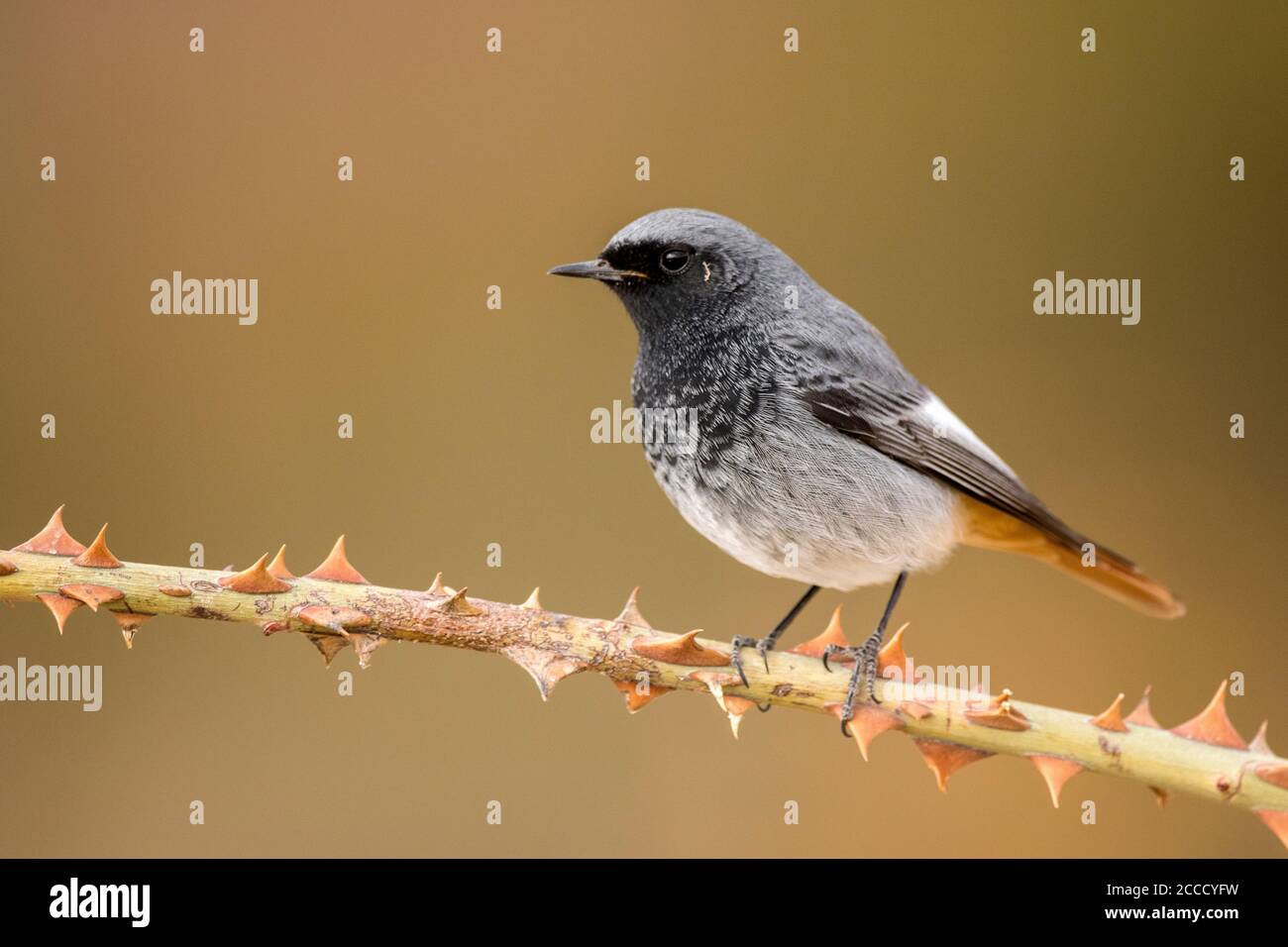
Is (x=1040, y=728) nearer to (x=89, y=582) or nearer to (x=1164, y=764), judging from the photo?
(x=1164, y=764)

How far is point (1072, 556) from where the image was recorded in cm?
347

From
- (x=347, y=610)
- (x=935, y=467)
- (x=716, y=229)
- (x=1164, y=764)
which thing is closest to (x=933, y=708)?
(x=1164, y=764)

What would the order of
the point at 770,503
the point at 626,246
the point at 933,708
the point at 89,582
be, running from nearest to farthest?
the point at 89,582 → the point at 933,708 → the point at 770,503 → the point at 626,246

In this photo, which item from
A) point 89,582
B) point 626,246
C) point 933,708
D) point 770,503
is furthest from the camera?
point 626,246

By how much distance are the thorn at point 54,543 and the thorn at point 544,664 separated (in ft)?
2.16

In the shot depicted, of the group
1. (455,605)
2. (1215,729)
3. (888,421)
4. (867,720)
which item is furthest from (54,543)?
(888,421)

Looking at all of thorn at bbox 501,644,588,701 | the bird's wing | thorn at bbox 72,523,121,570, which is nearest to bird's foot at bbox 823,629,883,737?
thorn at bbox 501,644,588,701

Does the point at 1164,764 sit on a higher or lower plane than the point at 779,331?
lower

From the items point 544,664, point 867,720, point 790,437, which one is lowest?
point 867,720

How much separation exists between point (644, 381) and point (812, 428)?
0.49 m

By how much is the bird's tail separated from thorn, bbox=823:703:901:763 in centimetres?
170

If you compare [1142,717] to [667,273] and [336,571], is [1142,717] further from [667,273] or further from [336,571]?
[667,273]

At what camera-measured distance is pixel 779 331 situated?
326 centimetres

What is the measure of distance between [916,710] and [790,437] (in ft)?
4.42
